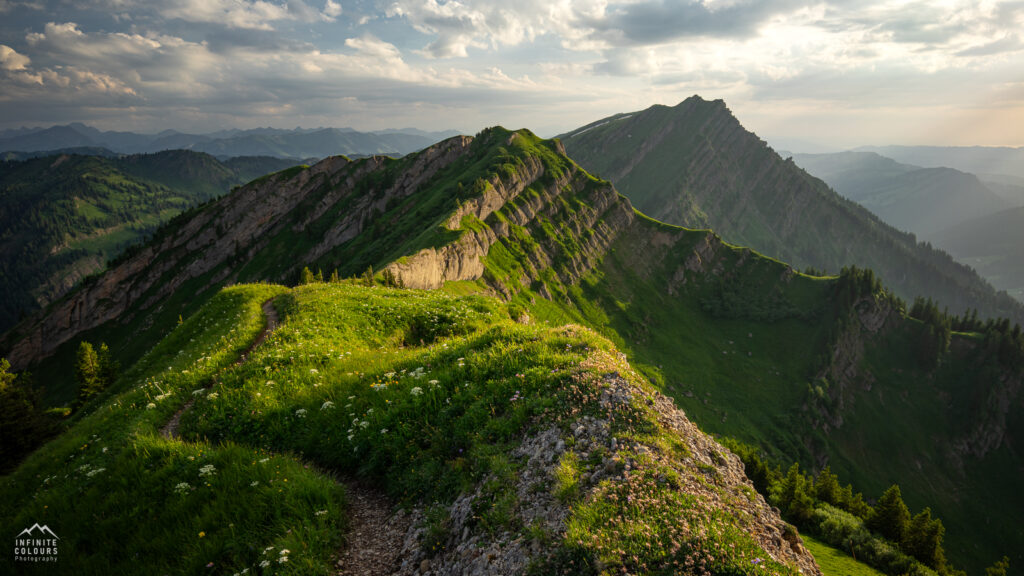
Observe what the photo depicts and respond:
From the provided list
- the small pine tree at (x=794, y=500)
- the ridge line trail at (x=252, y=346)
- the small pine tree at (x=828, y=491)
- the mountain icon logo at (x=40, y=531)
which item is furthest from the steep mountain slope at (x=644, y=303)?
the mountain icon logo at (x=40, y=531)

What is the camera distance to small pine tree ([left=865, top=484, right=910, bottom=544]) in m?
34.5

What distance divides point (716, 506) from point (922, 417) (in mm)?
193054

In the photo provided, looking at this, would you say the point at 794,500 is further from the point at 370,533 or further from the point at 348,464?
the point at 370,533

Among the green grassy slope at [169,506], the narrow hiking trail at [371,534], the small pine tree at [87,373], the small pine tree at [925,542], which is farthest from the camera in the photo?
the small pine tree at [87,373]

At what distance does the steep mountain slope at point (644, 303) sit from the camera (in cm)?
11325

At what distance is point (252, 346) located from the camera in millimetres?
18875

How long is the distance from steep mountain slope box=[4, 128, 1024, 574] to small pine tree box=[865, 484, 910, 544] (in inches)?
2575

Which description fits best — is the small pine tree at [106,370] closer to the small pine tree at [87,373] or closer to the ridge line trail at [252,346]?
the small pine tree at [87,373]

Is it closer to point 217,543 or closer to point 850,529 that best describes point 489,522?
point 217,543

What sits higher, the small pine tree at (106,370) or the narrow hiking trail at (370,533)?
the narrow hiking trail at (370,533)

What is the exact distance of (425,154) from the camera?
163000 millimetres

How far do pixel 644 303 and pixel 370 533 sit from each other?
144 meters

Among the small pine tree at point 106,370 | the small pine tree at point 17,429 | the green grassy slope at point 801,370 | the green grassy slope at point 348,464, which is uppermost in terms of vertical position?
the green grassy slope at point 348,464

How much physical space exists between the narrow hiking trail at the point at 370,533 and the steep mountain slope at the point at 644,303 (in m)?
62.3
